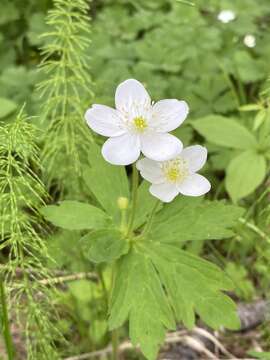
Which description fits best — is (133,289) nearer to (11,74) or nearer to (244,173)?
(244,173)

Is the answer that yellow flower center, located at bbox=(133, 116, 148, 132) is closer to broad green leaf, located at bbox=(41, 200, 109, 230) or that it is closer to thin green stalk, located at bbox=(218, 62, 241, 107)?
broad green leaf, located at bbox=(41, 200, 109, 230)

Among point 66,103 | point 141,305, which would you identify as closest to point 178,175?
point 141,305

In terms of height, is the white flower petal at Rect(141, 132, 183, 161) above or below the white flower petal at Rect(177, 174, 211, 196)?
above

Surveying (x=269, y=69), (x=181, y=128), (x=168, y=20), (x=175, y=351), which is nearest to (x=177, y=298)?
(x=175, y=351)

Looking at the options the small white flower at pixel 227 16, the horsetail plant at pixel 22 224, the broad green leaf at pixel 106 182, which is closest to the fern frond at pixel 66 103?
the broad green leaf at pixel 106 182

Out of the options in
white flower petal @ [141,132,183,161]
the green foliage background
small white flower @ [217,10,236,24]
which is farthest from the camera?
small white flower @ [217,10,236,24]

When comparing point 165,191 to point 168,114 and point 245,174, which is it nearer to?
point 168,114

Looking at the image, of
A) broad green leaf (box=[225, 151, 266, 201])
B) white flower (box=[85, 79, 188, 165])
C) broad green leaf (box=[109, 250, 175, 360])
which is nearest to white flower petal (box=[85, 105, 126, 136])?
white flower (box=[85, 79, 188, 165])
